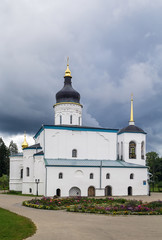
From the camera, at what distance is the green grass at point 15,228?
33.7 ft

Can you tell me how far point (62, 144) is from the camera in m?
35.8

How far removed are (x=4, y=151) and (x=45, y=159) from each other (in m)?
33.0

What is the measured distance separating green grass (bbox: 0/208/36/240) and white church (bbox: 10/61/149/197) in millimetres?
18622

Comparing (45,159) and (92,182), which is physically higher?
(45,159)

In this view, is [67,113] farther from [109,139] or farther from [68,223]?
[68,223]

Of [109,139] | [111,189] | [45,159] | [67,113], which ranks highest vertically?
[67,113]

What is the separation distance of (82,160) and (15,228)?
80.3 ft

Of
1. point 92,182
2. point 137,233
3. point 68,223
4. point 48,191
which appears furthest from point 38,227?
point 92,182

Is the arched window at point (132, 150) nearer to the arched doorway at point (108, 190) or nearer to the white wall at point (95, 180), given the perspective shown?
the white wall at point (95, 180)

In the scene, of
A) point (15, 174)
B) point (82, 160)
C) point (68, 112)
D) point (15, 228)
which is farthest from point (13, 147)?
point (15, 228)

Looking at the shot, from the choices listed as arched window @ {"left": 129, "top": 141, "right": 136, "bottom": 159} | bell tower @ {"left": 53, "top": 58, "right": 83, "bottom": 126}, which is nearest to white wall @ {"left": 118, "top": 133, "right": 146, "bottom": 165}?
arched window @ {"left": 129, "top": 141, "right": 136, "bottom": 159}

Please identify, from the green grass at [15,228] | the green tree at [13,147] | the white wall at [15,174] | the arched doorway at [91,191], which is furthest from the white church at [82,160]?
the green tree at [13,147]

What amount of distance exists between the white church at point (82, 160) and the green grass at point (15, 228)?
1862 cm

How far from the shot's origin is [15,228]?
11.7 m
